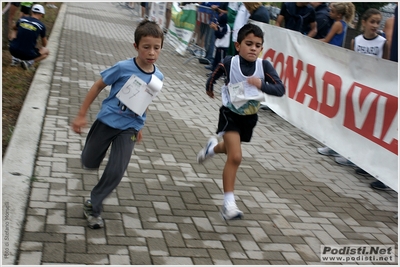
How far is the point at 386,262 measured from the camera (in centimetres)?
416

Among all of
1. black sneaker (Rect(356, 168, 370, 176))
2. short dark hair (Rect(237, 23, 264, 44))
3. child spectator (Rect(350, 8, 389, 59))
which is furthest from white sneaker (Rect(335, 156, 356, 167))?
Result: short dark hair (Rect(237, 23, 264, 44))

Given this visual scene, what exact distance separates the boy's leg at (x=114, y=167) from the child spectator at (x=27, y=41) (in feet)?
19.4

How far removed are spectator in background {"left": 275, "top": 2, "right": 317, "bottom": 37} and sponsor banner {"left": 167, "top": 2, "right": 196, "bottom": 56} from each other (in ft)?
15.6

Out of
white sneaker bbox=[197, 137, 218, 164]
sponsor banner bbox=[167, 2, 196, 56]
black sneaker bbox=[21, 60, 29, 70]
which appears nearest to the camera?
white sneaker bbox=[197, 137, 218, 164]

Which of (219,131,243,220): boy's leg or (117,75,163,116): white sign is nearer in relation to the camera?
(117,75,163,116): white sign

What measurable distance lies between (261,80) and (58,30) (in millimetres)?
11910

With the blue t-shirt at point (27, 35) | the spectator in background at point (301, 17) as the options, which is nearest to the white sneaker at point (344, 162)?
the spectator in background at point (301, 17)

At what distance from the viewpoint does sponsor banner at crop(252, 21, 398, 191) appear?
5496 millimetres

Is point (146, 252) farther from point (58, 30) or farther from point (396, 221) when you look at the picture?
point (58, 30)

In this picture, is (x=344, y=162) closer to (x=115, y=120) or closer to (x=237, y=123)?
(x=237, y=123)

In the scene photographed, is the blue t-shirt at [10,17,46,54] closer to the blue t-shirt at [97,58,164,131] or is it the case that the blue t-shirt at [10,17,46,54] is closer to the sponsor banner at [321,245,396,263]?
the blue t-shirt at [97,58,164,131]

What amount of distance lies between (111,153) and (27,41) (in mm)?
5929

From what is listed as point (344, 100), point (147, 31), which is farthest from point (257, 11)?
point (147, 31)

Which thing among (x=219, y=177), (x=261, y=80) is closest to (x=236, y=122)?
(x=261, y=80)
